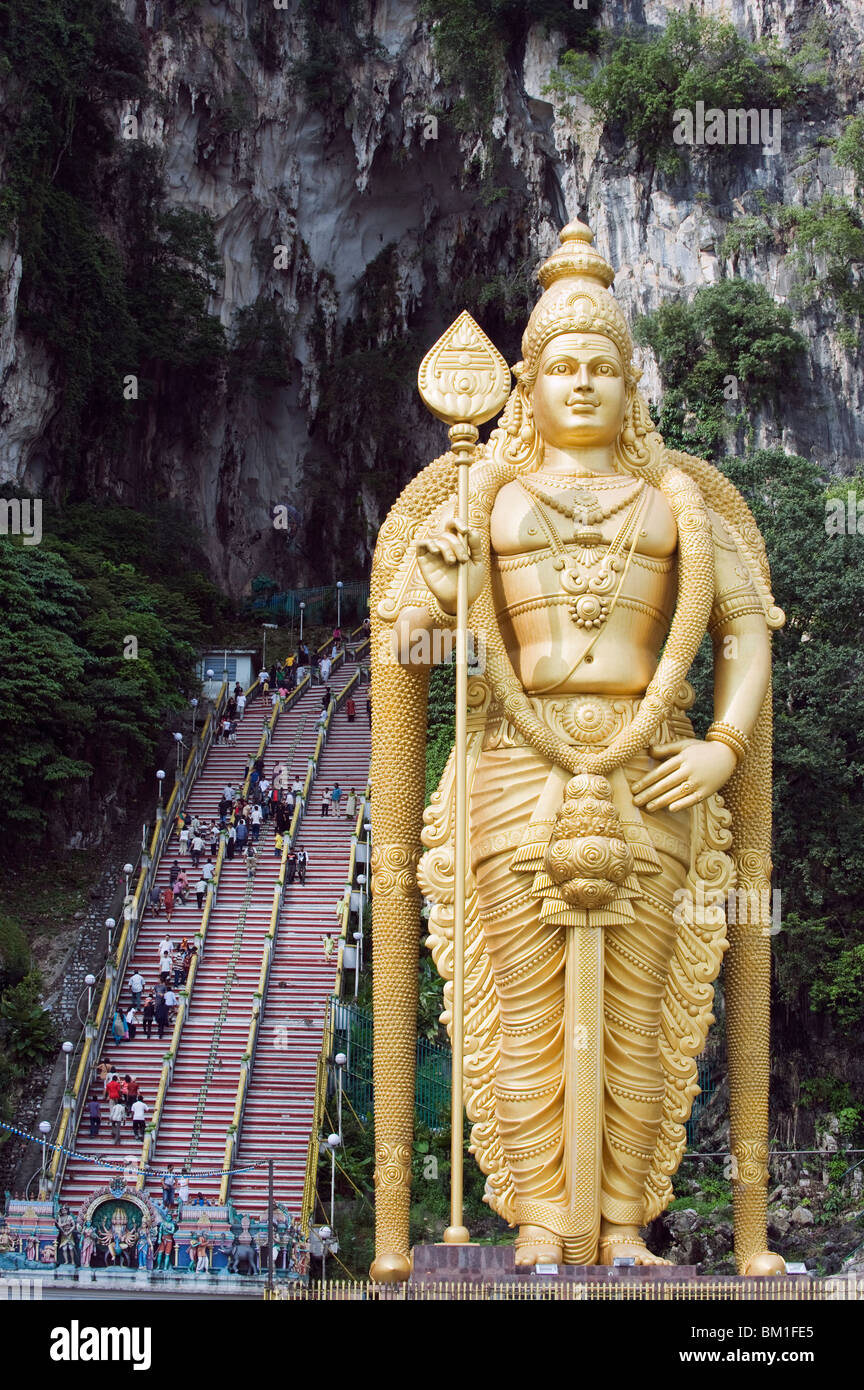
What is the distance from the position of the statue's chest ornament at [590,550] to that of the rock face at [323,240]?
2227 cm

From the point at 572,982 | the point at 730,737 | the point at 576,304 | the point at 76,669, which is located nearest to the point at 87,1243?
the point at 572,982

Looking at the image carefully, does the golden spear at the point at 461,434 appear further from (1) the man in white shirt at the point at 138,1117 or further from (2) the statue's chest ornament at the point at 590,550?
(1) the man in white shirt at the point at 138,1117

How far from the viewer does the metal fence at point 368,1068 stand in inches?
714

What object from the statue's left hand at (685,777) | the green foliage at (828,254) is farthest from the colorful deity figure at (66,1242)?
the green foliage at (828,254)

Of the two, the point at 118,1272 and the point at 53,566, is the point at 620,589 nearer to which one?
the point at 118,1272

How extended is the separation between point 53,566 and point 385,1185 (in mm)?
17664

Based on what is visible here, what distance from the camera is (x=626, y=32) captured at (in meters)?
31.2

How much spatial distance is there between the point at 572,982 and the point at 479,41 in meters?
28.2

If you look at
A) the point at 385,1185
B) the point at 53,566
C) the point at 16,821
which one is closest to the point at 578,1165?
the point at 385,1185

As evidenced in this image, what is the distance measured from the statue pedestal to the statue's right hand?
3.04 m

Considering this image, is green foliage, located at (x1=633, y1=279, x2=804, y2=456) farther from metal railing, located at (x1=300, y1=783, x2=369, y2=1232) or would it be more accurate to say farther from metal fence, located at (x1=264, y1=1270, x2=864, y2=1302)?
metal fence, located at (x1=264, y1=1270, x2=864, y2=1302)

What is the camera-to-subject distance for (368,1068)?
18922 millimetres

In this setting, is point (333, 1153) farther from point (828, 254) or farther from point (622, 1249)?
point (828, 254)

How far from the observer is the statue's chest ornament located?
977 cm
